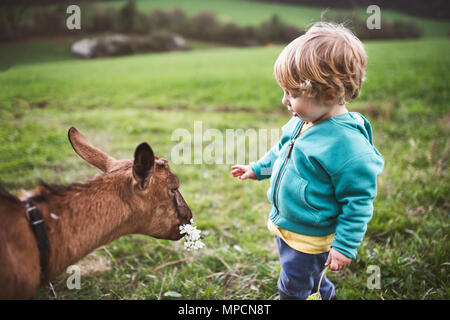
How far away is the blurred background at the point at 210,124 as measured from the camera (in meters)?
3.02

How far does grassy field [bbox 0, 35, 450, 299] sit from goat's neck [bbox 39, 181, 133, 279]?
91cm

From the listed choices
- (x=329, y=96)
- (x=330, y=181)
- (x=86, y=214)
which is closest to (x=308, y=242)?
(x=330, y=181)

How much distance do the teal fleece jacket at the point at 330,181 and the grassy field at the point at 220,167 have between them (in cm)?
112

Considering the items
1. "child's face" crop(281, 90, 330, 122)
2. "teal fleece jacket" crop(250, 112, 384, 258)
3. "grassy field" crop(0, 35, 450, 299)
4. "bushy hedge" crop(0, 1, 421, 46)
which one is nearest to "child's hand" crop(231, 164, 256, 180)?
"teal fleece jacket" crop(250, 112, 384, 258)

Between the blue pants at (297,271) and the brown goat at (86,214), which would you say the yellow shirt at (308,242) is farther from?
the brown goat at (86,214)

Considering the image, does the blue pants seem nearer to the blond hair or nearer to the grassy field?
the grassy field

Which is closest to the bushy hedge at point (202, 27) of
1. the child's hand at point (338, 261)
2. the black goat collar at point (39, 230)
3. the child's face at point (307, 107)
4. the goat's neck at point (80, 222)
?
the child's face at point (307, 107)

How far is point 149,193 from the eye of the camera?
2.03 m

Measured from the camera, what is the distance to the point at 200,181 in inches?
187

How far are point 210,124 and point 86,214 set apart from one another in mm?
5327

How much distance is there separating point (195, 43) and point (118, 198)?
2027cm

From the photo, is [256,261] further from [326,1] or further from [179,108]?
[326,1]

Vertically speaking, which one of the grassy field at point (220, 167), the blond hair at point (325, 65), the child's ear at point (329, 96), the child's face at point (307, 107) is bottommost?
the grassy field at point (220, 167)
